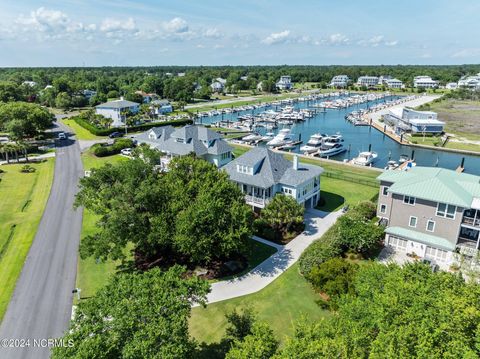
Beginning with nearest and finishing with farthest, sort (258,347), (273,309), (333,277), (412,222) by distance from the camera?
(258,347) → (273,309) → (333,277) → (412,222)

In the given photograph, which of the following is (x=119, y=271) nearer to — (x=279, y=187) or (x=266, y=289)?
(x=266, y=289)

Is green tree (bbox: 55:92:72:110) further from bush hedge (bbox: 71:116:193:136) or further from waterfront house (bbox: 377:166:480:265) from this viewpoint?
waterfront house (bbox: 377:166:480:265)

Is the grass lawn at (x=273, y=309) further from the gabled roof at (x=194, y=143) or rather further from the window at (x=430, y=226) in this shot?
the gabled roof at (x=194, y=143)

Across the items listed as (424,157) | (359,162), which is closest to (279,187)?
(359,162)

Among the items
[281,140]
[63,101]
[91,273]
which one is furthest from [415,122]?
[63,101]

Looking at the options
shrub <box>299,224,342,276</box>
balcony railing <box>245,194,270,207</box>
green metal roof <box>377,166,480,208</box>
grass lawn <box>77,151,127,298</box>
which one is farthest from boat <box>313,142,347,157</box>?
grass lawn <box>77,151,127,298</box>

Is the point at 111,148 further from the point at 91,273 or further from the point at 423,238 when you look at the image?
the point at 423,238
